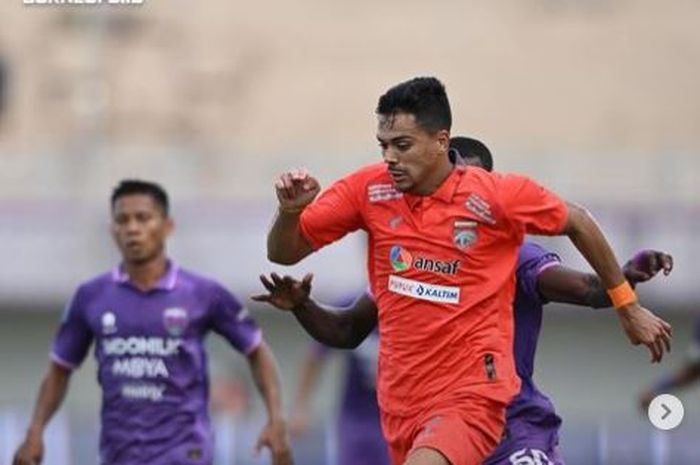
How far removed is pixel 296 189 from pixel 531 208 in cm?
85

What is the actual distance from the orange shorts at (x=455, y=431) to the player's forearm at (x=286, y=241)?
69 centimetres

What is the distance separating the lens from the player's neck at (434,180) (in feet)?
25.6

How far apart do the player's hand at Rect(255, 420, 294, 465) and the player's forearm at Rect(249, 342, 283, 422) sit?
0.40ft

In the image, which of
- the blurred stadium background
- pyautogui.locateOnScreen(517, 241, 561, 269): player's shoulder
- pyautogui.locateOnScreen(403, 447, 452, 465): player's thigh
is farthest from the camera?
the blurred stadium background

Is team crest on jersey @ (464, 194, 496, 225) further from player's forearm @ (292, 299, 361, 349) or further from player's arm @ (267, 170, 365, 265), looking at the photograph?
player's forearm @ (292, 299, 361, 349)

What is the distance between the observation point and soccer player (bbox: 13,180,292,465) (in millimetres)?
9938

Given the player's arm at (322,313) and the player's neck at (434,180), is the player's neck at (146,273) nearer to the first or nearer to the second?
the player's arm at (322,313)

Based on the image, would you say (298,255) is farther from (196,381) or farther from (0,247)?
(0,247)

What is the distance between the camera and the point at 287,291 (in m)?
8.14

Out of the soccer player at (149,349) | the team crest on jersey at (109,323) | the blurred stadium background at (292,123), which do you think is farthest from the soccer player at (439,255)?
the blurred stadium background at (292,123)

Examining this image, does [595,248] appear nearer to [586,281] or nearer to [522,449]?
[586,281]

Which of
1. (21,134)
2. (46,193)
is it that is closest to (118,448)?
(46,193)

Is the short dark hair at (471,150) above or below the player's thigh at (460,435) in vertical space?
above

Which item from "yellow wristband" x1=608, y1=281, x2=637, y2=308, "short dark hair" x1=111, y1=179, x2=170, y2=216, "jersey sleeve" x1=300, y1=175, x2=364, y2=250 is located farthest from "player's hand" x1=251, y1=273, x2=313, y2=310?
"short dark hair" x1=111, y1=179, x2=170, y2=216
